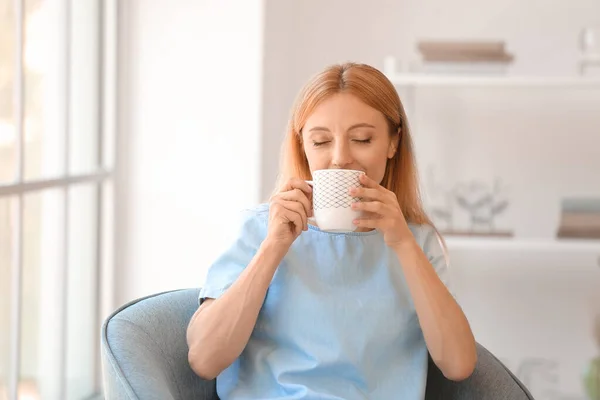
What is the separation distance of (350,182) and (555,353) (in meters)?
1.96

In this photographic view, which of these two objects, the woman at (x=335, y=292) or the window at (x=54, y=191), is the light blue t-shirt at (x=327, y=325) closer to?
the woman at (x=335, y=292)

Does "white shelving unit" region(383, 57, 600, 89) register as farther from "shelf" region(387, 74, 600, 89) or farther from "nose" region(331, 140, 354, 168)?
"nose" region(331, 140, 354, 168)

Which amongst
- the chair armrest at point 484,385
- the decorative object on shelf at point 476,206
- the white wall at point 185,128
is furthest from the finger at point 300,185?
the decorative object on shelf at point 476,206

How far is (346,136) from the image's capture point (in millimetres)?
1603

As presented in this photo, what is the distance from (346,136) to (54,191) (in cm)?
105

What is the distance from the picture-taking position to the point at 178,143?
2705 millimetres

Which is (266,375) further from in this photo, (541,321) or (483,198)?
(541,321)

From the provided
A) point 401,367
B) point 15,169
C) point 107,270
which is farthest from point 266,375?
point 107,270

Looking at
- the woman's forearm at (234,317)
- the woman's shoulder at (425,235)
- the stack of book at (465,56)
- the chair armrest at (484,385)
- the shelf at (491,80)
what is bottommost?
the chair armrest at (484,385)

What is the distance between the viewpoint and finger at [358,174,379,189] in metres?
1.48

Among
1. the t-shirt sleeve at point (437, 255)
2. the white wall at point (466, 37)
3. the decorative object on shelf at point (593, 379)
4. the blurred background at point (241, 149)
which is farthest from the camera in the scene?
the white wall at point (466, 37)

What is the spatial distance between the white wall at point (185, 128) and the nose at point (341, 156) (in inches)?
43.4

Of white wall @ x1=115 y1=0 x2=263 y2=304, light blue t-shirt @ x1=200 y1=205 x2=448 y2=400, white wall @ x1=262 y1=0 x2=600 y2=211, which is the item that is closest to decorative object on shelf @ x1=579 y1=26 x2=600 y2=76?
white wall @ x1=262 y1=0 x2=600 y2=211

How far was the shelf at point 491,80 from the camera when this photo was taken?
281 centimetres
